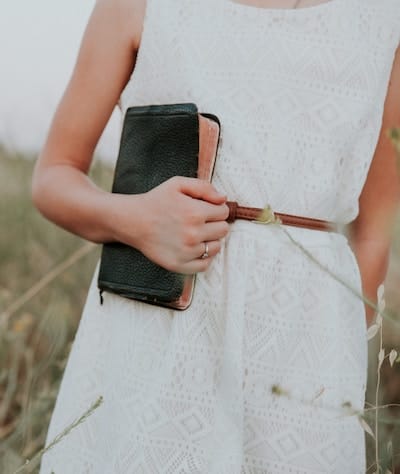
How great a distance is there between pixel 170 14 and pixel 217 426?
59 cm

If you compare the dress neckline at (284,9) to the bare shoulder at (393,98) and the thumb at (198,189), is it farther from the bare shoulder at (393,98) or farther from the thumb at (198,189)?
the thumb at (198,189)

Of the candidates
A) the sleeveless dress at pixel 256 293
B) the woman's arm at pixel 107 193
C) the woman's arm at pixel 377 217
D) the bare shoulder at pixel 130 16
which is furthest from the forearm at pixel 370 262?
the bare shoulder at pixel 130 16

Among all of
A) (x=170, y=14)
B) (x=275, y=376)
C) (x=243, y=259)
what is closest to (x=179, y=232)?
(x=243, y=259)

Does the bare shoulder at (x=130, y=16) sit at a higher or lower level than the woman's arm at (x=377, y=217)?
higher

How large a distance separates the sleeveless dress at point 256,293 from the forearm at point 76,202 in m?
0.11

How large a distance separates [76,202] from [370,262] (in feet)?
1.58

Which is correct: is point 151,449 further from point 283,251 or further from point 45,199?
point 45,199

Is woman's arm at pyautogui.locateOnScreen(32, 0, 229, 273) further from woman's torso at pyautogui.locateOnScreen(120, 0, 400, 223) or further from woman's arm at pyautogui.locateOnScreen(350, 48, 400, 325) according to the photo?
woman's arm at pyautogui.locateOnScreen(350, 48, 400, 325)

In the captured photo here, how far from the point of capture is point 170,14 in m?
1.29

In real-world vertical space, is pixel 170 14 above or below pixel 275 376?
above

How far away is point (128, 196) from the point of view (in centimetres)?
123

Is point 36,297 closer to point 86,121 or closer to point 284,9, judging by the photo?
point 86,121

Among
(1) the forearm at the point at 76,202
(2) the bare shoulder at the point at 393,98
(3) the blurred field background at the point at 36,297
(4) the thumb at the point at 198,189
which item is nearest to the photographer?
(4) the thumb at the point at 198,189

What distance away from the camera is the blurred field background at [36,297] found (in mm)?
2131
